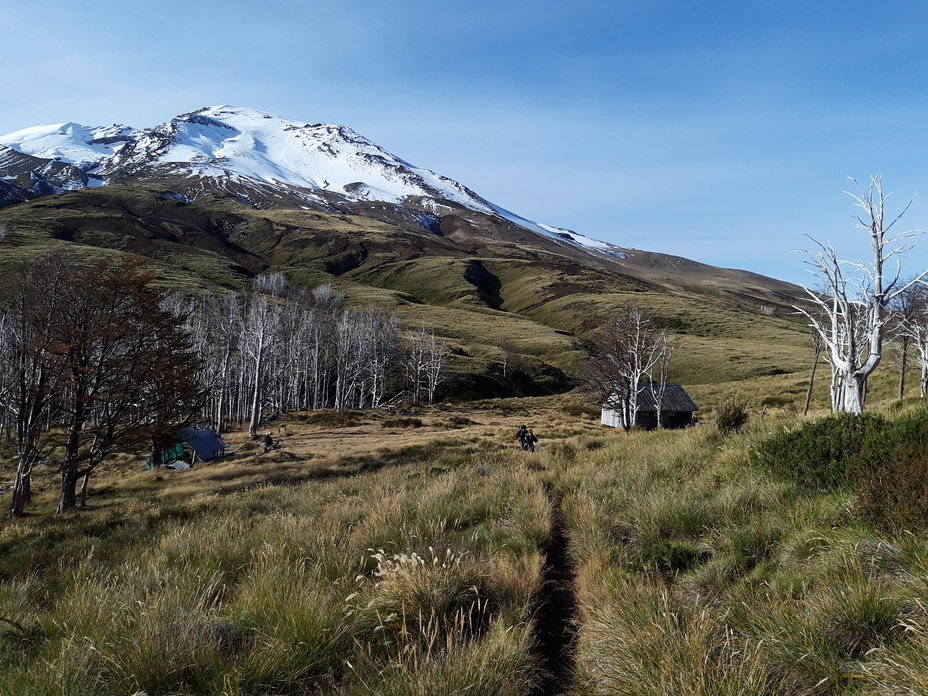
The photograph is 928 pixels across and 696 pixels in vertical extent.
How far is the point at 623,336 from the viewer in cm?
3044

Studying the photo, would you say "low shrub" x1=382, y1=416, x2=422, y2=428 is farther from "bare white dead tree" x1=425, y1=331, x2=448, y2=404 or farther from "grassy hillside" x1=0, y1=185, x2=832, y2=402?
"grassy hillside" x1=0, y1=185, x2=832, y2=402

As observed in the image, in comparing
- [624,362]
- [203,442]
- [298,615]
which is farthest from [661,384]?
[203,442]

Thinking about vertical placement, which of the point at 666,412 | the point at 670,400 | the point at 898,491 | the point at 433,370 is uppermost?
the point at 433,370

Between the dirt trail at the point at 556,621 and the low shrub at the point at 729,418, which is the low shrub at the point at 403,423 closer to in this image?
the low shrub at the point at 729,418

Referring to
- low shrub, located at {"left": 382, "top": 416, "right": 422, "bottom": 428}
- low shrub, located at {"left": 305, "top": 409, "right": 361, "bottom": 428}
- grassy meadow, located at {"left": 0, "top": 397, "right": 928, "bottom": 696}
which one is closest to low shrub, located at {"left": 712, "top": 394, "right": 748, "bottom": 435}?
grassy meadow, located at {"left": 0, "top": 397, "right": 928, "bottom": 696}

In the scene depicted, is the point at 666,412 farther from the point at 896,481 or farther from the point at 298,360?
the point at 298,360

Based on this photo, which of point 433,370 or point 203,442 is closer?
point 203,442

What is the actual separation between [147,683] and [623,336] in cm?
3000

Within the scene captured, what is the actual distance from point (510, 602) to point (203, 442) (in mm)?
33204

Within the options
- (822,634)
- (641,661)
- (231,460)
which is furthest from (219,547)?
(231,460)

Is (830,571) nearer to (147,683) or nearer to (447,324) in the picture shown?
(147,683)

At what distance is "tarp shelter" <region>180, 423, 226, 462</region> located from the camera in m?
31.3

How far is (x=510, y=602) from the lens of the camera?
4.10m

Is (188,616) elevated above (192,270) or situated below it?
below
